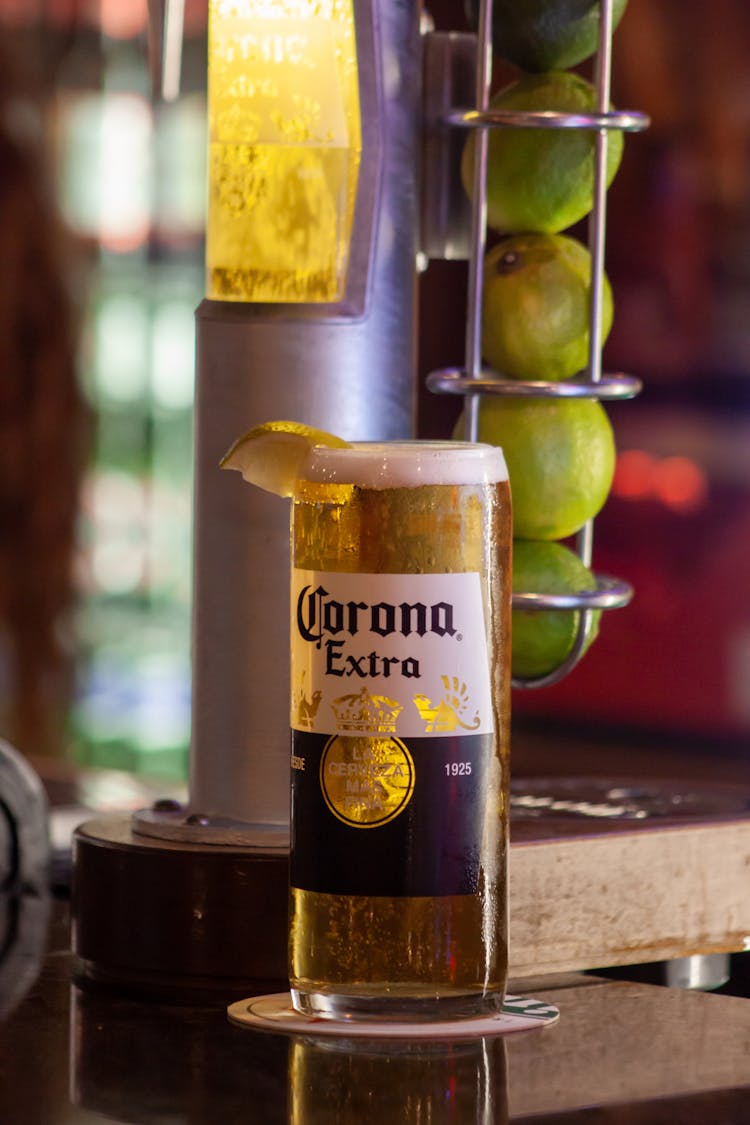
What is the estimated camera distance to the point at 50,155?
15.5 feet

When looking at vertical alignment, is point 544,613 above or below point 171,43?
below

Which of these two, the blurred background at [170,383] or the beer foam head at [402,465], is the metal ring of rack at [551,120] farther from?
the blurred background at [170,383]

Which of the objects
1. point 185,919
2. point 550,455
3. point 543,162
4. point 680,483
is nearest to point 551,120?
point 543,162

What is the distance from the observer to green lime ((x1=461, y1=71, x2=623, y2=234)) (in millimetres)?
909

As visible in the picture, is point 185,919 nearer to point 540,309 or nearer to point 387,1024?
point 387,1024

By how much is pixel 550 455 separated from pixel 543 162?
147 millimetres

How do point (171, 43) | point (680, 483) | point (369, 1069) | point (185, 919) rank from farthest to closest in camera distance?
point (680, 483)
point (171, 43)
point (185, 919)
point (369, 1069)

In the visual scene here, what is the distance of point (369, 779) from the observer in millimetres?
733

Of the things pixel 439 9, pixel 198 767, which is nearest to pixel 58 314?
pixel 439 9

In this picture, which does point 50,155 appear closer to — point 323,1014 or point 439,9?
point 439,9

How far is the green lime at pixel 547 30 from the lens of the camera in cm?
92

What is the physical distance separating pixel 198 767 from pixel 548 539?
0.21 metres

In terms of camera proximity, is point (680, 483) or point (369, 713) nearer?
point (369, 713)

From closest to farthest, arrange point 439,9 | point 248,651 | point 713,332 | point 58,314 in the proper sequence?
point 248,651, point 439,9, point 713,332, point 58,314
